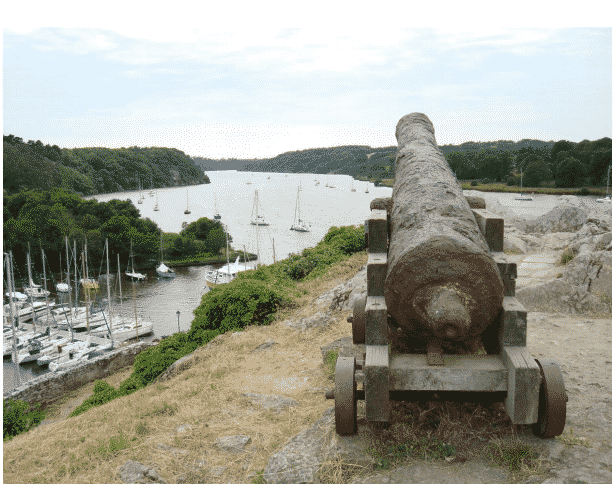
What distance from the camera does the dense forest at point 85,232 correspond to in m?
52.3

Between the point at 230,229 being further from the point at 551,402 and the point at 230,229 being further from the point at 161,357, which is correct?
the point at 551,402

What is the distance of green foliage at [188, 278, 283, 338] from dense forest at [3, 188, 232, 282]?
46008 millimetres

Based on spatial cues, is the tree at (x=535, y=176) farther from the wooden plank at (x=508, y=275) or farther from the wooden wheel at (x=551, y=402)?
the wooden wheel at (x=551, y=402)

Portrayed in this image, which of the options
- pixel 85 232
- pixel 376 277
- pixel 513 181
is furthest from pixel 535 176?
pixel 85 232

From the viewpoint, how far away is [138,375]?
1002 cm

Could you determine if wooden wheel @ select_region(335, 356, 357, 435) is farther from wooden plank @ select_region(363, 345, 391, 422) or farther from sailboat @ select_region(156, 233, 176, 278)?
sailboat @ select_region(156, 233, 176, 278)

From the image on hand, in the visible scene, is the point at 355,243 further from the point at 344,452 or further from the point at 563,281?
the point at 344,452

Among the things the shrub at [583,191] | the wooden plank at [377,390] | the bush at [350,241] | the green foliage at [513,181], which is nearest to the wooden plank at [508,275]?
the wooden plank at [377,390]

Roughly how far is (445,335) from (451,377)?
1.03ft

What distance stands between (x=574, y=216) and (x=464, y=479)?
12.8 meters

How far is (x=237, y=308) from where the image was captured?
32.4ft

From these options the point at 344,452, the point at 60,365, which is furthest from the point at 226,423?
the point at 60,365

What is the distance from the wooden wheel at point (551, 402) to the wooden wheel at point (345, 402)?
4.35ft

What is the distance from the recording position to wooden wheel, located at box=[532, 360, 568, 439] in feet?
10.8
